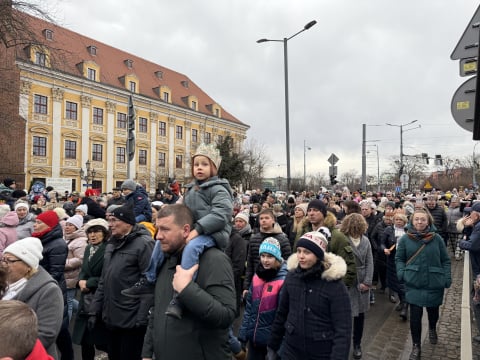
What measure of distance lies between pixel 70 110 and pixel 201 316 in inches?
1833

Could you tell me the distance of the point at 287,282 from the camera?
3229 millimetres

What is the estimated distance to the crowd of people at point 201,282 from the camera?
2.22 m

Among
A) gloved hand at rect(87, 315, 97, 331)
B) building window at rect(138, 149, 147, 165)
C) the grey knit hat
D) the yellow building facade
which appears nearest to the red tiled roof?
the yellow building facade

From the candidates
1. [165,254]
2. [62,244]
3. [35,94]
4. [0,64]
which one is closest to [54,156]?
[35,94]

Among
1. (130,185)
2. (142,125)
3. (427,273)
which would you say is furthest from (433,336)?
(142,125)

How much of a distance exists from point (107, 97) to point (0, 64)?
70.8ft

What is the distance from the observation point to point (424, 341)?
5172 millimetres

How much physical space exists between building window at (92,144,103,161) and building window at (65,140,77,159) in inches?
90.1

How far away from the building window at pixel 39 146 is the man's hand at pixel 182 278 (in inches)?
1742

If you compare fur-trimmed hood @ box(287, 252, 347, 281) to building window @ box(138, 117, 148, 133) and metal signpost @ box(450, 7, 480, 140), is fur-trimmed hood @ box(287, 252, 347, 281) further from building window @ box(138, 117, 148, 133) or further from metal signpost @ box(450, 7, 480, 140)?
building window @ box(138, 117, 148, 133)

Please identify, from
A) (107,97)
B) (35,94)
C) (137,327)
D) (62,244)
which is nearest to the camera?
(137,327)

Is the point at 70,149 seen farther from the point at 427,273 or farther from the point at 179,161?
the point at 427,273

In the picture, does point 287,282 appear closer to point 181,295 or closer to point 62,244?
point 181,295

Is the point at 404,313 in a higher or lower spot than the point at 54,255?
lower
